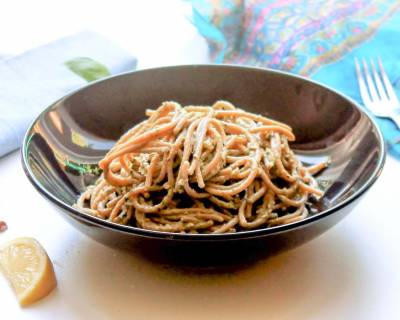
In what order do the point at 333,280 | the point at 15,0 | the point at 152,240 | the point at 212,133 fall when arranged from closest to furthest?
the point at 152,240, the point at 333,280, the point at 212,133, the point at 15,0

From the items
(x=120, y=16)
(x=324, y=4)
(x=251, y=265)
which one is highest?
(x=324, y=4)

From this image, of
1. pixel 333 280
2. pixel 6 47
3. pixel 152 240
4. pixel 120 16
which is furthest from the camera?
pixel 120 16

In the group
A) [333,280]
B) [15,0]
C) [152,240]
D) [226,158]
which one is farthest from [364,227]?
[15,0]

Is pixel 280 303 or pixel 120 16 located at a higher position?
pixel 280 303

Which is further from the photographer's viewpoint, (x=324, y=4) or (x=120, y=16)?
(x=120, y=16)

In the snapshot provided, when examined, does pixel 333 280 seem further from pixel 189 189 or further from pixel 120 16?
pixel 120 16

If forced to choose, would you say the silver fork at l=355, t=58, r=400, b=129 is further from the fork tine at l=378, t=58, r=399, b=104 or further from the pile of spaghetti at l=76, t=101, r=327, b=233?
the pile of spaghetti at l=76, t=101, r=327, b=233

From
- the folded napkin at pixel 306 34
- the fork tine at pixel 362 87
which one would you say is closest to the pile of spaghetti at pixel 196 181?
the fork tine at pixel 362 87

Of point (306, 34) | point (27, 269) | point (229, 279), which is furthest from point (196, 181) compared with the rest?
point (306, 34)
